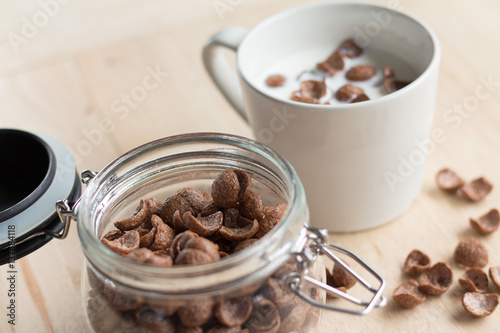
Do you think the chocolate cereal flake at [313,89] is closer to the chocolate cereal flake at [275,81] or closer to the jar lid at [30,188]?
the chocolate cereal flake at [275,81]

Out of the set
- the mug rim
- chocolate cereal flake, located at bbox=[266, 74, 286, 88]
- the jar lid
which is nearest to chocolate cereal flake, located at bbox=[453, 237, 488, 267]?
the mug rim

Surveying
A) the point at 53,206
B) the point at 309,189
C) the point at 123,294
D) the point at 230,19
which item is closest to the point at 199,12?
the point at 230,19

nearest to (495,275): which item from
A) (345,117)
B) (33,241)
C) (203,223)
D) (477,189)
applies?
(477,189)

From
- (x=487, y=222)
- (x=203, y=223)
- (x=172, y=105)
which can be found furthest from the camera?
(x=172, y=105)

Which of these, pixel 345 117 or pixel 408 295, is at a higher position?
pixel 345 117

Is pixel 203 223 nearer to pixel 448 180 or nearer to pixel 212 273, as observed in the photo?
pixel 212 273

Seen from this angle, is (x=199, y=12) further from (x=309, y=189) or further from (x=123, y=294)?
(x=123, y=294)
